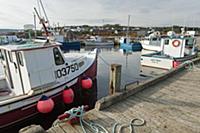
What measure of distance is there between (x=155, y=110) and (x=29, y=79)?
3.87 metres

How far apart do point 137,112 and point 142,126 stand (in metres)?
0.56

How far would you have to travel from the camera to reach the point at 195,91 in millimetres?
5074

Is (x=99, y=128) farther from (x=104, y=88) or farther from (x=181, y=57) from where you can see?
(x=181, y=57)

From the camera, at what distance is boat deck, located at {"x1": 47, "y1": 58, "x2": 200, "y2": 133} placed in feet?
10.5

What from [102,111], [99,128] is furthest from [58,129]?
[102,111]

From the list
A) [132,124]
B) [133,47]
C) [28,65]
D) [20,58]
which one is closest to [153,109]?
[132,124]

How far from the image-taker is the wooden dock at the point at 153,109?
3.20 m

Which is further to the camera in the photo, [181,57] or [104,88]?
[181,57]

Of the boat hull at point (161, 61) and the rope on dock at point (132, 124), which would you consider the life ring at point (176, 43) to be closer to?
the boat hull at point (161, 61)

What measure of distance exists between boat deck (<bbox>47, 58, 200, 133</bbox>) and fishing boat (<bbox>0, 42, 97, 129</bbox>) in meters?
2.38


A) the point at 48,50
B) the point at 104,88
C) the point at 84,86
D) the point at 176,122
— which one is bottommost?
the point at 104,88

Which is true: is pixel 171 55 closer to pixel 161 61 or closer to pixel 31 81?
pixel 161 61

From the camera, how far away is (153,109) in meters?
3.93

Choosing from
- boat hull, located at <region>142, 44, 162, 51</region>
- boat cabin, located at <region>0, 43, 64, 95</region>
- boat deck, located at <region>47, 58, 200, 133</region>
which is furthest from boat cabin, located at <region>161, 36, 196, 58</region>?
boat cabin, located at <region>0, 43, 64, 95</region>
